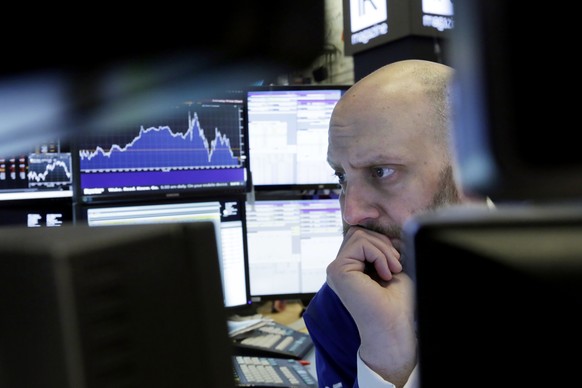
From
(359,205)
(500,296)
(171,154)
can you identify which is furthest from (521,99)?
(171,154)

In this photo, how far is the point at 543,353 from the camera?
0.49 feet

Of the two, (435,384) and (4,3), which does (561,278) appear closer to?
(435,384)

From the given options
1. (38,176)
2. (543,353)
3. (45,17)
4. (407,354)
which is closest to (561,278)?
(543,353)

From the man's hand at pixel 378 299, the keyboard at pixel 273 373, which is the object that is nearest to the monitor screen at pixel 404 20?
the man's hand at pixel 378 299

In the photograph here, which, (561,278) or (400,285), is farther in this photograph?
(400,285)

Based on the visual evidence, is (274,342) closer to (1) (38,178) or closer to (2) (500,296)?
(1) (38,178)

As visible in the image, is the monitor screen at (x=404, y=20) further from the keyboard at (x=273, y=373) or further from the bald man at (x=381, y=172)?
the keyboard at (x=273, y=373)

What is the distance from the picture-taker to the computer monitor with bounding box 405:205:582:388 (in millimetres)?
148

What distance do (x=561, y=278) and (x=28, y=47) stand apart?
0.47ft

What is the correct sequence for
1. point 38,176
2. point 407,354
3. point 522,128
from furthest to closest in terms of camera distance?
1. point 38,176
2. point 407,354
3. point 522,128

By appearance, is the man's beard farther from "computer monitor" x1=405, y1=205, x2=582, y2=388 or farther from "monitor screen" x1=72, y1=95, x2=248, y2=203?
"computer monitor" x1=405, y1=205, x2=582, y2=388

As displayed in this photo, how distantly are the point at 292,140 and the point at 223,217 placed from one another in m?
0.32

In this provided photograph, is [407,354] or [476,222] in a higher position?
[476,222]

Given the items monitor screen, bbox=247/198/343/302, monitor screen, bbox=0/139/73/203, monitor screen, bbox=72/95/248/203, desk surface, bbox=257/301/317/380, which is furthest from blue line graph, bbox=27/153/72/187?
desk surface, bbox=257/301/317/380
